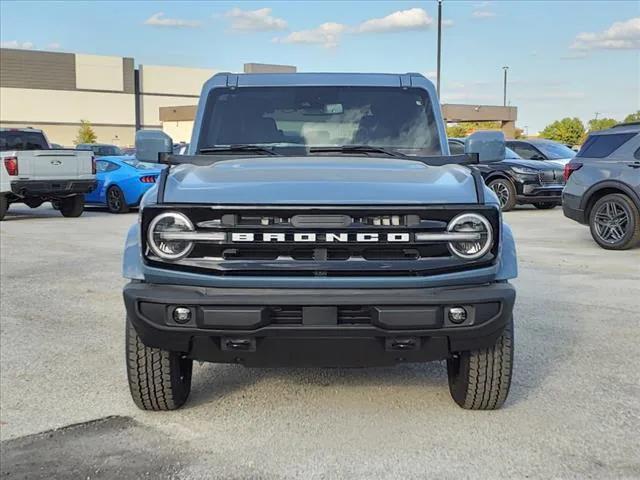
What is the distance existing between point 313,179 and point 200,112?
1775 mm

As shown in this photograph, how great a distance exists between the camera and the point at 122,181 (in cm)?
1688

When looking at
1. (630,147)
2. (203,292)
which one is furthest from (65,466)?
(630,147)

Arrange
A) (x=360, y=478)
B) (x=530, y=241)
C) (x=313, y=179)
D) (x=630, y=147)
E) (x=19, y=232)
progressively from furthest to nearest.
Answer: (x=19, y=232)
(x=530, y=241)
(x=630, y=147)
(x=313, y=179)
(x=360, y=478)

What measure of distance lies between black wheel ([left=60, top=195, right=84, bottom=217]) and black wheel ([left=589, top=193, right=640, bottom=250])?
10.7 metres

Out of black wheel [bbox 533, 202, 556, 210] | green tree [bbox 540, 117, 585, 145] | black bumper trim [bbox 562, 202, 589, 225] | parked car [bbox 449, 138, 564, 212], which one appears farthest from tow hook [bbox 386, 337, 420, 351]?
green tree [bbox 540, 117, 585, 145]

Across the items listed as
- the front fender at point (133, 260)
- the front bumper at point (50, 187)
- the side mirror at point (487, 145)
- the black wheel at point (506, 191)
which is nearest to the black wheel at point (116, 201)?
the front bumper at point (50, 187)

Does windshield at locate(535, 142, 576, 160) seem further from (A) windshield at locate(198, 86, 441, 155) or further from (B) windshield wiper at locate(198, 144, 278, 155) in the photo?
(B) windshield wiper at locate(198, 144, 278, 155)

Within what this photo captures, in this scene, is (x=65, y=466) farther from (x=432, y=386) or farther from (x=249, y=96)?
(x=249, y=96)

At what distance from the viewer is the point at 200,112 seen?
514 cm

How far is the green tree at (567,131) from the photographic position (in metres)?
47.8

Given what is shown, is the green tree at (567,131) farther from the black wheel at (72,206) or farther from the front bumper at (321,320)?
the front bumper at (321,320)

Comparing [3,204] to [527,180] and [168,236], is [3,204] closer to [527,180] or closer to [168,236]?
[527,180]

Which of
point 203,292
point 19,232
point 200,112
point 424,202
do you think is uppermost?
point 200,112

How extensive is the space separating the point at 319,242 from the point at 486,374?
1.23 meters
